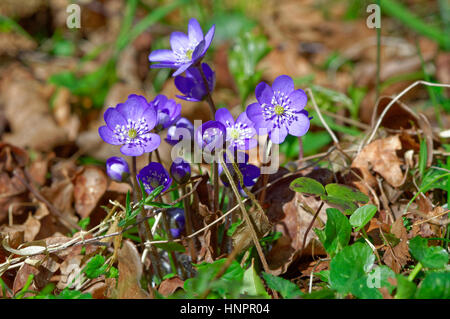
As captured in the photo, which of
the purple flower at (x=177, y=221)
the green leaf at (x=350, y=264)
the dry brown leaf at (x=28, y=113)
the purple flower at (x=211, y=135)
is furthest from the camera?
the dry brown leaf at (x=28, y=113)

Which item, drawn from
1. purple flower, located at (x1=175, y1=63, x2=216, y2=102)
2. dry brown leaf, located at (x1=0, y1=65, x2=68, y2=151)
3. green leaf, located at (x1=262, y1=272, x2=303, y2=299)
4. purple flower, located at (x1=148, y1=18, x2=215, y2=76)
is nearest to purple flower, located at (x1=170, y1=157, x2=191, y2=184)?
purple flower, located at (x1=175, y1=63, x2=216, y2=102)

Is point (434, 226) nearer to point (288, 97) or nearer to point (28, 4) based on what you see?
point (288, 97)

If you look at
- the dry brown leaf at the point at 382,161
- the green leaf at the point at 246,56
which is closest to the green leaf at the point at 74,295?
the dry brown leaf at the point at 382,161

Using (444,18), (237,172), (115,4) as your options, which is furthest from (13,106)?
(444,18)

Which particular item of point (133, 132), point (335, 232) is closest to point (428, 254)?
point (335, 232)

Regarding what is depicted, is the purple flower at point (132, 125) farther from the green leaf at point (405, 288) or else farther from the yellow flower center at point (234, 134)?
the green leaf at point (405, 288)

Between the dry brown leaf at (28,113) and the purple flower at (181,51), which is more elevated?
the purple flower at (181,51)
